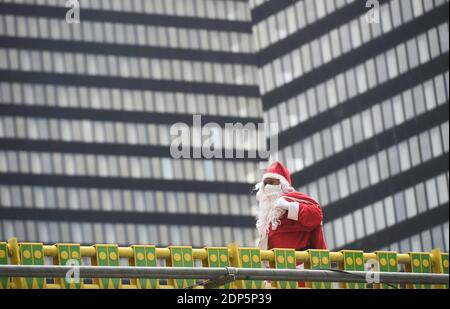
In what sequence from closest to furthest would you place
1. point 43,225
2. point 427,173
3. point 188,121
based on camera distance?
point 427,173 < point 43,225 < point 188,121

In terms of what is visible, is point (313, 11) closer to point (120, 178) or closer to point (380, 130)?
point (380, 130)

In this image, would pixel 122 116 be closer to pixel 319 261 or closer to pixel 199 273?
pixel 319 261

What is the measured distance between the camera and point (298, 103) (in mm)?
125125

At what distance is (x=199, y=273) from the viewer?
20812 millimetres

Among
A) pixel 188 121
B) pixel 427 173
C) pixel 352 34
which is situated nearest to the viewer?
pixel 427 173

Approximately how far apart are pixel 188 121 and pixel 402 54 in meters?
29.5

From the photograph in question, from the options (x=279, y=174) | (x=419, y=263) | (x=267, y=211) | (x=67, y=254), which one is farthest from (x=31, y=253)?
(x=279, y=174)

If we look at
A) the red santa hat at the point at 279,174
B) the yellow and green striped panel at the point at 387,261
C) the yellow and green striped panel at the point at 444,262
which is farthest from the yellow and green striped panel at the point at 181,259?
the red santa hat at the point at 279,174
